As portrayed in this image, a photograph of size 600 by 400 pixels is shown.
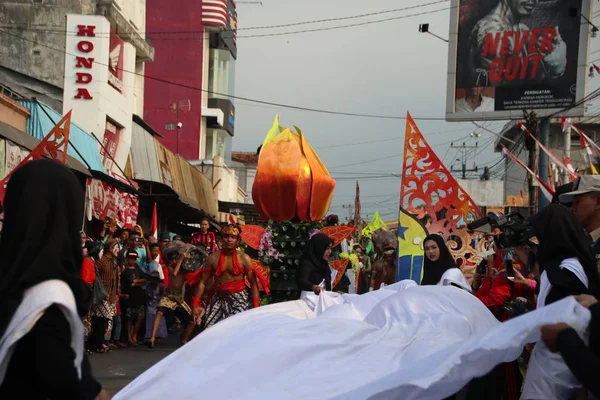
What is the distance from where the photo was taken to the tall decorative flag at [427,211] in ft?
45.2

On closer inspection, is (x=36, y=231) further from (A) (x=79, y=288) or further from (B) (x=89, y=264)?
(B) (x=89, y=264)

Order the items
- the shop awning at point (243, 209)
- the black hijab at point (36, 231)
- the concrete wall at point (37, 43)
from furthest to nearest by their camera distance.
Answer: the shop awning at point (243, 209), the concrete wall at point (37, 43), the black hijab at point (36, 231)

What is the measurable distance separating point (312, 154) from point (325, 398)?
7882 mm

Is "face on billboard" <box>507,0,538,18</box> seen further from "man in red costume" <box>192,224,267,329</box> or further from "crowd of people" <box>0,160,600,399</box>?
"crowd of people" <box>0,160,600,399</box>

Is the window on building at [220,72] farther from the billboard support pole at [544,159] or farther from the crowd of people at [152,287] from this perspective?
the crowd of people at [152,287]

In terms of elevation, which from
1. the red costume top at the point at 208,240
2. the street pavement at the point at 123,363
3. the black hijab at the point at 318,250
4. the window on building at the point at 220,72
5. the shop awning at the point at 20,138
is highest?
the window on building at the point at 220,72

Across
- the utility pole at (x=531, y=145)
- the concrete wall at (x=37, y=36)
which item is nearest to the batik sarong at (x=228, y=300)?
the concrete wall at (x=37, y=36)

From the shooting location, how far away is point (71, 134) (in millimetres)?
21906

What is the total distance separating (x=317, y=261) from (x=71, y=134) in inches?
455

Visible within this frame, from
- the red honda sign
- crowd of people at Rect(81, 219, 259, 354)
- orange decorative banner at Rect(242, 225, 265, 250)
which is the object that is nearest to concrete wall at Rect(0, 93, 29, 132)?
crowd of people at Rect(81, 219, 259, 354)

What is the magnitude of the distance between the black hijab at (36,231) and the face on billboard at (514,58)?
102 feet

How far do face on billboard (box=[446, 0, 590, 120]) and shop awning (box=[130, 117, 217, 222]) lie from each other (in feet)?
34.1

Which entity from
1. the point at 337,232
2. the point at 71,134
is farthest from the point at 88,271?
the point at 71,134

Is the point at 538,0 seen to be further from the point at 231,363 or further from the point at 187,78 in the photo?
the point at 231,363
